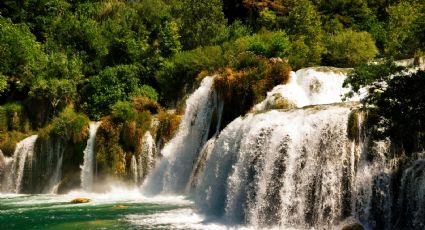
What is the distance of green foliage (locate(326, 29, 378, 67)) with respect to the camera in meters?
38.8

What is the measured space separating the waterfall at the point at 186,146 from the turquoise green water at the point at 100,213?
63.1 inches

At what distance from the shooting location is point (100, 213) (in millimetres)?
23922

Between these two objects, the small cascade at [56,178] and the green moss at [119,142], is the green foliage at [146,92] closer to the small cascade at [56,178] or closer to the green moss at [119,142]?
the green moss at [119,142]

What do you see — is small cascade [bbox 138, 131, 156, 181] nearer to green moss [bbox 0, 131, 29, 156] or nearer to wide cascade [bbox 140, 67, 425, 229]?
wide cascade [bbox 140, 67, 425, 229]

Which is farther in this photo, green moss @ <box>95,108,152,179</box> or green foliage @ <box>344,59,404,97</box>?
green moss @ <box>95,108,152,179</box>

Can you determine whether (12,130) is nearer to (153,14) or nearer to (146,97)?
(146,97)

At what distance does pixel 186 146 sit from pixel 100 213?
319 inches

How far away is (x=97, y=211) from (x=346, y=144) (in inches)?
477

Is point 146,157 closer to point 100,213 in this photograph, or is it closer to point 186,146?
point 186,146

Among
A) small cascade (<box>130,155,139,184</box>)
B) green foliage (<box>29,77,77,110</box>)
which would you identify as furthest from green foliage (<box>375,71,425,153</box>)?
green foliage (<box>29,77,77,110</box>)

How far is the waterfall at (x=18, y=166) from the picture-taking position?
34938 mm

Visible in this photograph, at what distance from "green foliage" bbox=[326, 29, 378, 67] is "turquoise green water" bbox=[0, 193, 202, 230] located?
18.3 metres

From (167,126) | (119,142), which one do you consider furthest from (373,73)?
(119,142)

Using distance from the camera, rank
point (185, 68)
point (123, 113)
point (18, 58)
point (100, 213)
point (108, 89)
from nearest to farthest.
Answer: point (100, 213) < point (123, 113) < point (185, 68) < point (108, 89) < point (18, 58)
